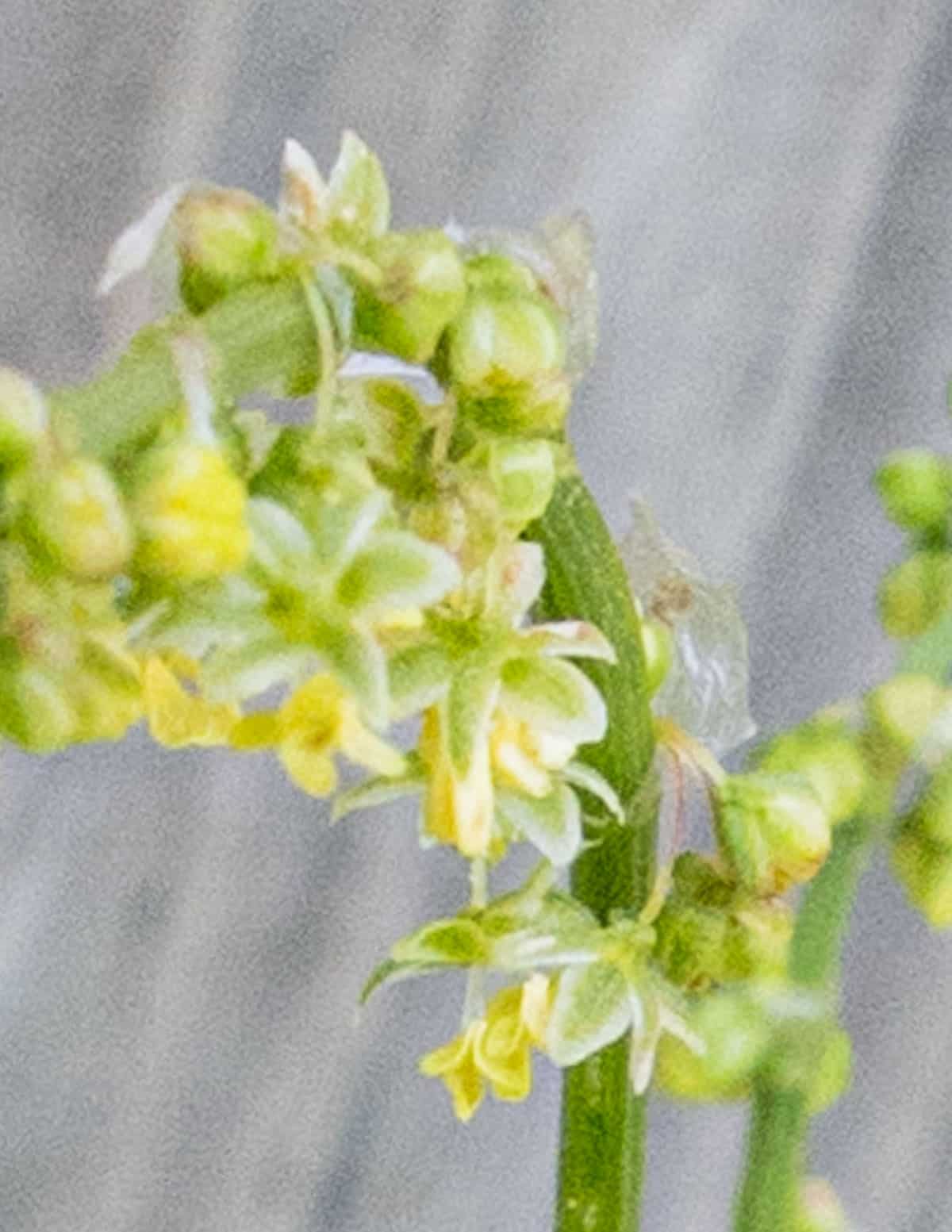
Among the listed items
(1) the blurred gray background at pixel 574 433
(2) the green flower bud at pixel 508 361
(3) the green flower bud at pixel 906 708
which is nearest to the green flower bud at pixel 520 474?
(2) the green flower bud at pixel 508 361

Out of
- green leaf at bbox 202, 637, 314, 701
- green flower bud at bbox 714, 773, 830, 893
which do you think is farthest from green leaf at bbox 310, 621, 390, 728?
green flower bud at bbox 714, 773, 830, 893

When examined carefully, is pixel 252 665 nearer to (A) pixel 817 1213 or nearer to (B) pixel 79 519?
(B) pixel 79 519

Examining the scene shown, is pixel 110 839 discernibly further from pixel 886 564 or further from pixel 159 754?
pixel 886 564

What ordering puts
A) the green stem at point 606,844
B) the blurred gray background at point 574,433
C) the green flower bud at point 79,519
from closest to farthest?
the green flower bud at point 79,519
the green stem at point 606,844
the blurred gray background at point 574,433

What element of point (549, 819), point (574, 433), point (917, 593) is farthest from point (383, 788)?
point (574, 433)

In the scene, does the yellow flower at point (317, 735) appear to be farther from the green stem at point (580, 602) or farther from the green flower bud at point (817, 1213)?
the green flower bud at point (817, 1213)

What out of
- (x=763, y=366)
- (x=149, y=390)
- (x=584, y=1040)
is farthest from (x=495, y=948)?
(x=763, y=366)
